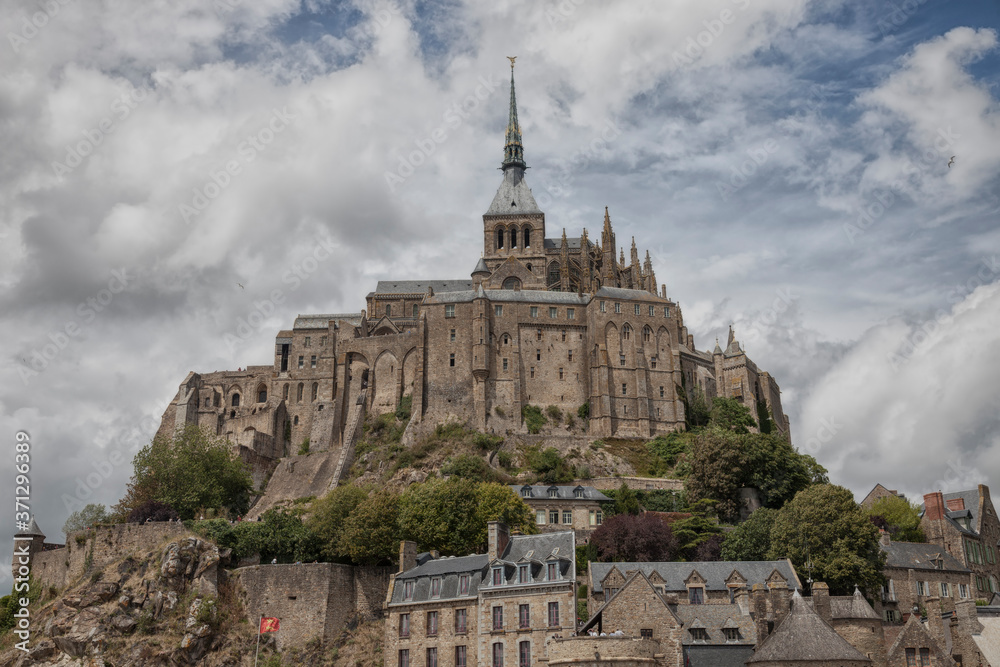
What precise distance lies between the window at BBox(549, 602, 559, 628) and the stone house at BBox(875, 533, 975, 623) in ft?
74.9

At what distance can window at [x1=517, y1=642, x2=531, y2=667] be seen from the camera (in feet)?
145

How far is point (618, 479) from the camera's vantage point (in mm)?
76500

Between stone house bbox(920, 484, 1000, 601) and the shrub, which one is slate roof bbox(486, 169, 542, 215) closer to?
the shrub

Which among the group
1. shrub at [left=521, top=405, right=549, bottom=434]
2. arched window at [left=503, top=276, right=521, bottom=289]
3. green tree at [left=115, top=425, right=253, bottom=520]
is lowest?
green tree at [left=115, top=425, right=253, bottom=520]

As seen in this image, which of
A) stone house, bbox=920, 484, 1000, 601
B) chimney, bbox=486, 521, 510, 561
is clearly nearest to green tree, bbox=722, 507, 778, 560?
stone house, bbox=920, 484, 1000, 601

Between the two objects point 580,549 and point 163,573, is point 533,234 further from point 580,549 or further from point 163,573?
point 163,573

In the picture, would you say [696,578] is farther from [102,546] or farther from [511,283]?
[511,283]

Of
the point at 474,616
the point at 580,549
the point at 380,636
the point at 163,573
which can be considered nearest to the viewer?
the point at 474,616

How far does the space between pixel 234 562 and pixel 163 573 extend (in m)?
3.77

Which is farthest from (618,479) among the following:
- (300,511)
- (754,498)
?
(300,511)

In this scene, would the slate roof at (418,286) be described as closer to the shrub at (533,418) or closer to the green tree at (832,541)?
the shrub at (533,418)

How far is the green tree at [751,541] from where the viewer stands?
190 feet

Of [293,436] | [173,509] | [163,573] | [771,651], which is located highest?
[293,436]

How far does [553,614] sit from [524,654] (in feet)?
7.03
